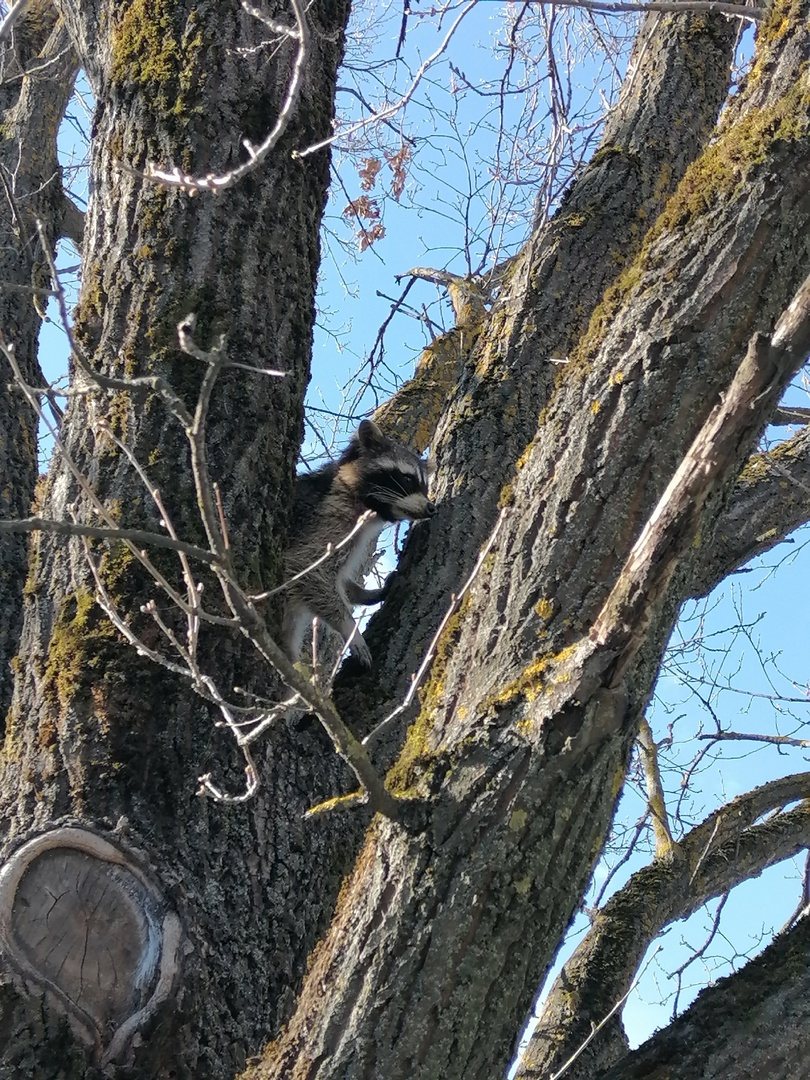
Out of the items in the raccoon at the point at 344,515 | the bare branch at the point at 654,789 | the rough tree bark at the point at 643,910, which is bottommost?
the rough tree bark at the point at 643,910

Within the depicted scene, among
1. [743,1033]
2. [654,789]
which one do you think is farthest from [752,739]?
[743,1033]

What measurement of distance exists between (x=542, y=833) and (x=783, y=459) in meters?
2.42

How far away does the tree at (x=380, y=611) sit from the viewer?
1.93 metres

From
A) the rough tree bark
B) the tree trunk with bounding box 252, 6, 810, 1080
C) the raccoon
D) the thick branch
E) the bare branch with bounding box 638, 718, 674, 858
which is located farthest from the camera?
the raccoon

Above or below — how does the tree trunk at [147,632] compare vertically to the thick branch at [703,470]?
above

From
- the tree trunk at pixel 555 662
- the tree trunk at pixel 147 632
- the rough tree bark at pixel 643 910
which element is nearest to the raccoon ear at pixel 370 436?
the tree trunk at pixel 147 632

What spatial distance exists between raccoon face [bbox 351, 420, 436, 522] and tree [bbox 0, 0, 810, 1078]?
144cm

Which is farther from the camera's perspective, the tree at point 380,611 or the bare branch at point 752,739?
the bare branch at point 752,739

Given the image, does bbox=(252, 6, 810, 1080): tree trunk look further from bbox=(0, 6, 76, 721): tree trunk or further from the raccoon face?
the raccoon face

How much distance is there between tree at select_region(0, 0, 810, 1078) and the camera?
1.93 metres

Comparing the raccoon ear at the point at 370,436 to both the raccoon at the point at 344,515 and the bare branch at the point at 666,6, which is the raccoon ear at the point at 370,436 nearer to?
the raccoon at the point at 344,515

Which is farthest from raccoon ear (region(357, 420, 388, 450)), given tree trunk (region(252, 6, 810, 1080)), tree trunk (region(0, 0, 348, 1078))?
tree trunk (region(252, 6, 810, 1080))

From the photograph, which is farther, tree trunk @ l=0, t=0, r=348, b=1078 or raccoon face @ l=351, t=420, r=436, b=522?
raccoon face @ l=351, t=420, r=436, b=522

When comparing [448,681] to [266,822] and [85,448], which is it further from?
[85,448]
